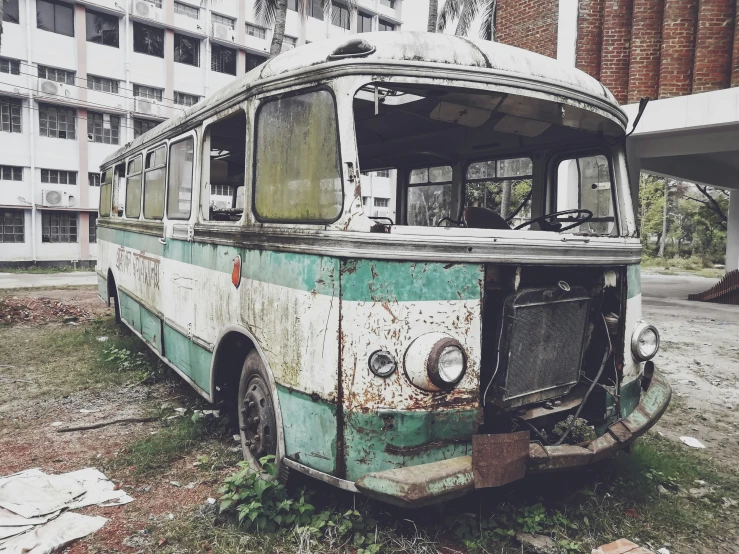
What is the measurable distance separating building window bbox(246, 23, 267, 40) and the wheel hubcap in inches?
1095

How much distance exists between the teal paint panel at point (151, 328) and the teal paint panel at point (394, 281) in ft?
11.2

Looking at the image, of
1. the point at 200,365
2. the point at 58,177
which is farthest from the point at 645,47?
the point at 58,177

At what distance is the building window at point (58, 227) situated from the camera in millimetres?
23469

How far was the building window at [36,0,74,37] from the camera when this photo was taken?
22.2m

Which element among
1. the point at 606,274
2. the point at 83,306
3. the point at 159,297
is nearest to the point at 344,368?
the point at 606,274

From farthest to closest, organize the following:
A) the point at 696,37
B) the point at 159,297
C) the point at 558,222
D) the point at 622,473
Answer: the point at 696,37
the point at 159,297
the point at 558,222
the point at 622,473

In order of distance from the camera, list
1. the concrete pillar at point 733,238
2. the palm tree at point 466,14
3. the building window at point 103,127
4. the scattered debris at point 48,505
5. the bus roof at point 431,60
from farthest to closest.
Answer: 1. the building window at point 103,127
2. the palm tree at point 466,14
3. the concrete pillar at point 733,238
4. the scattered debris at point 48,505
5. the bus roof at point 431,60

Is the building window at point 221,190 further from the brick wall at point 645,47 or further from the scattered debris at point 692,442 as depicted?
the brick wall at point 645,47

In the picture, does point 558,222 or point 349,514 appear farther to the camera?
point 558,222

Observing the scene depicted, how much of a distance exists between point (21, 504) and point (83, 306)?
931 cm

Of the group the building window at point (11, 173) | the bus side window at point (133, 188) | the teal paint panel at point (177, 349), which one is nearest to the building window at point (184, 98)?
the building window at point (11, 173)

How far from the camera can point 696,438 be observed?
15.9 feet

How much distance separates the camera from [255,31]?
28422 mm

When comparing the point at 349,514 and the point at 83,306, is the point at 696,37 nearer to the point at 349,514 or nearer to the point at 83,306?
the point at 349,514
